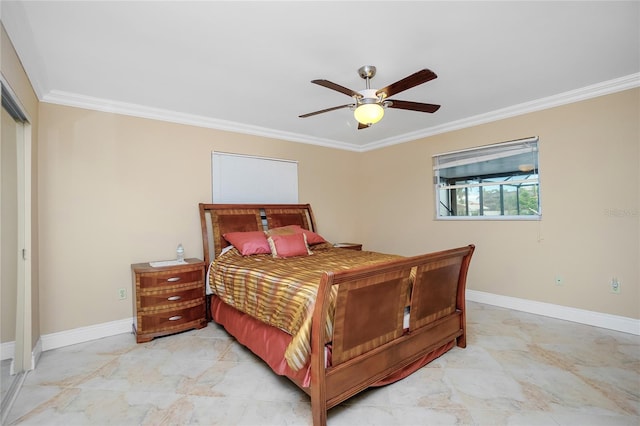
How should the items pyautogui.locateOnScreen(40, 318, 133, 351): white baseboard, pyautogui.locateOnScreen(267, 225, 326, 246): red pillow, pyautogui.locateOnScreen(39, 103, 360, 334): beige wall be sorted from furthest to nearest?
pyautogui.locateOnScreen(267, 225, 326, 246): red pillow → pyautogui.locateOnScreen(39, 103, 360, 334): beige wall → pyautogui.locateOnScreen(40, 318, 133, 351): white baseboard

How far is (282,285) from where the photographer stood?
229 centimetres

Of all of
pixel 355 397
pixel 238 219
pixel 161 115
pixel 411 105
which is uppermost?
pixel 161 115

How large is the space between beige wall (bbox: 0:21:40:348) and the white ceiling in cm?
10

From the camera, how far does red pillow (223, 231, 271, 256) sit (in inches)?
141

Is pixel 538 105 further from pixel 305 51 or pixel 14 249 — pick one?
pixel 14 249

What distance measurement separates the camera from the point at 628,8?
1.98 m

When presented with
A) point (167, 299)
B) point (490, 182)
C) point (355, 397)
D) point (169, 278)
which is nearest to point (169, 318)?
point (167, 299)

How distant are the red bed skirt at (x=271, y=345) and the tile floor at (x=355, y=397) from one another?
79 mm

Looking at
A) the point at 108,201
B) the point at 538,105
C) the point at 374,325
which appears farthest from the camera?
the point at 538,105

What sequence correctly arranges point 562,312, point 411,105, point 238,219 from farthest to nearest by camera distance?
point 238,219
point 562,312
point 411,105

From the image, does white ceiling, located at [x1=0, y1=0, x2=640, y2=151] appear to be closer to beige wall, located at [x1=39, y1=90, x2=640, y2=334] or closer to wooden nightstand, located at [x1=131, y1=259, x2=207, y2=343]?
beige wall, located at [x1=39, y1=90, x2=640, y2=334]

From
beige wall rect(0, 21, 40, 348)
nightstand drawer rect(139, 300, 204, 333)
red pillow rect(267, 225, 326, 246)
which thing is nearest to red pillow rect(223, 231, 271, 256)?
red pillow rect(267, 225, 326, 246)

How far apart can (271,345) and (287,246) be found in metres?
1.42

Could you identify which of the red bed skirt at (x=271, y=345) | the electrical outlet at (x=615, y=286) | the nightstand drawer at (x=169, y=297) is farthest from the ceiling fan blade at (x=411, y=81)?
the electrical outlet at (x=615, y=286)
